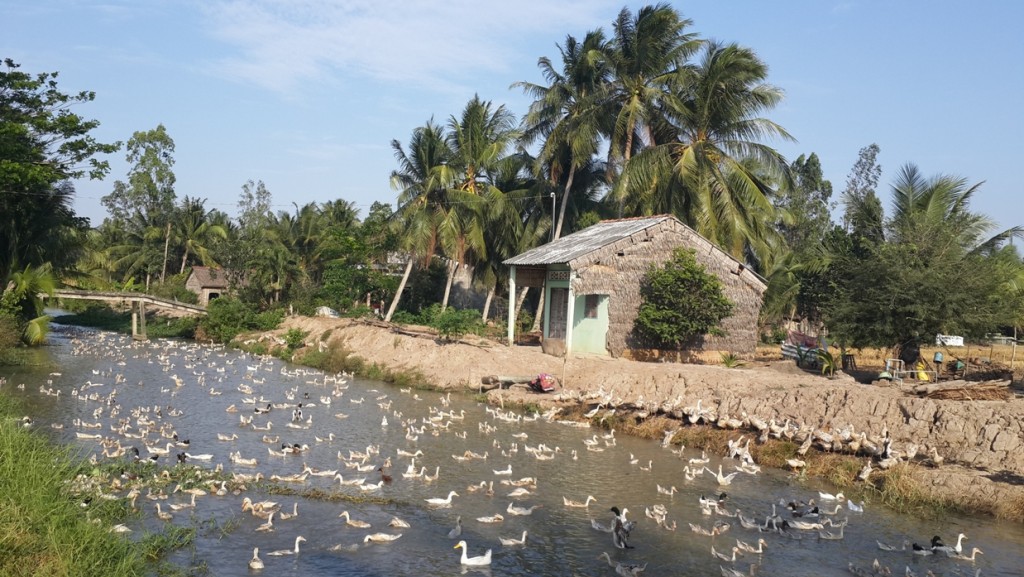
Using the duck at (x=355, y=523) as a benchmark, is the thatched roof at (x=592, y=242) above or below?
above

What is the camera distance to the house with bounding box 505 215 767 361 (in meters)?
27.2

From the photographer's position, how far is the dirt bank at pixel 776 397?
15898 mm

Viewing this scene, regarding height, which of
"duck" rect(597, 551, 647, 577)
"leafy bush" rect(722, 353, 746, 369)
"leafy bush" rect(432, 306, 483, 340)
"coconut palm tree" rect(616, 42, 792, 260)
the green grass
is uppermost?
"coconut palm tree" rect(616, 42, 792, 260)

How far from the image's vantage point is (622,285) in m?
27.7

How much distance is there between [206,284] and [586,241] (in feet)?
114

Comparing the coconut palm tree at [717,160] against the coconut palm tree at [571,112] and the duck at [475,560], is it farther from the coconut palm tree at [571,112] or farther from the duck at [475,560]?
the duck at [475,560]

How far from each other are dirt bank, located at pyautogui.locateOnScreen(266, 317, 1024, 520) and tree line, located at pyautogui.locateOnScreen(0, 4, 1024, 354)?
10.5 feet

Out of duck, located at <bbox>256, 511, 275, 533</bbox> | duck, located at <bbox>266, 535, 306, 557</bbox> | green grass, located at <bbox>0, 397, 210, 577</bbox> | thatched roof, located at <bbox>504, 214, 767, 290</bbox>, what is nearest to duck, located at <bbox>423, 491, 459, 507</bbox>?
duck, located at <bbox>256, 511, 275, 533</bbox>

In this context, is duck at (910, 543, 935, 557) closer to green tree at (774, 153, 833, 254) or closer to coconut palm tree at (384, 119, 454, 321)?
coconut palm tree at (384, 119, 454, 321)

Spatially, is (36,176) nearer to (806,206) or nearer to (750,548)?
(750,548)

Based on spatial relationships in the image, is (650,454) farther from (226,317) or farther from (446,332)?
(226,317)

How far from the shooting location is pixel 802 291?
39156mm

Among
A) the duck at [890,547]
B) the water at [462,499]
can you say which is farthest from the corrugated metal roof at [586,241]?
the duck at [890,547]

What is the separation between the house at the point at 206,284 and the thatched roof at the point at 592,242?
102 feet
